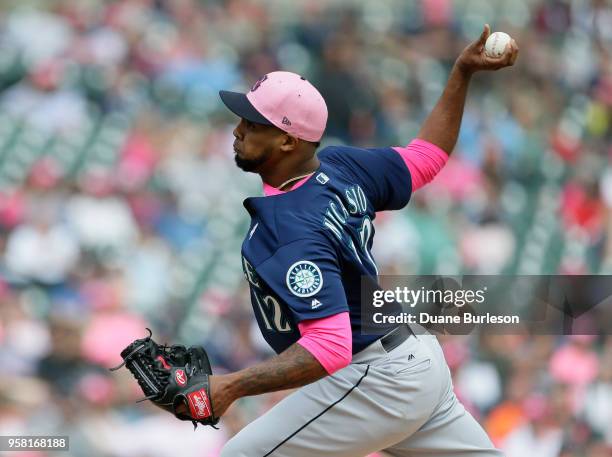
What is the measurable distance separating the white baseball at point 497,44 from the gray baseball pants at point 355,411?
1.21 meters

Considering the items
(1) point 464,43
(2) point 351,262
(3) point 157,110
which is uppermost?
(1) point 464,43

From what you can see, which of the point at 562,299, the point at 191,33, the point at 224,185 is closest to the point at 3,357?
the point at 224,185

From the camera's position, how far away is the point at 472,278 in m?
7.59

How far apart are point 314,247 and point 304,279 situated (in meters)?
0.12

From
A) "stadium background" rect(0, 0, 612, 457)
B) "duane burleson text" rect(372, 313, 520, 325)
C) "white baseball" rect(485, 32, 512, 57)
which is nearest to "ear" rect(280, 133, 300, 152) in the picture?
"duane burleson text" rect(372, 313, 520, 325)

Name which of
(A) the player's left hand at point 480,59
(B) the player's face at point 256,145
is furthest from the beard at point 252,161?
(A) the player's left hand at point 480,59

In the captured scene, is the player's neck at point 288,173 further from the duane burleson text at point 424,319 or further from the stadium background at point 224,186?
the stadium background at point 224,186

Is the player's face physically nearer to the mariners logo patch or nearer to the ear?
the ear

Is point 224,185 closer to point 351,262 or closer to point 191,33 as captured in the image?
point 191,33

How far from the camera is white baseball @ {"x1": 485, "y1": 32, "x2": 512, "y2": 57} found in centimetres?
408

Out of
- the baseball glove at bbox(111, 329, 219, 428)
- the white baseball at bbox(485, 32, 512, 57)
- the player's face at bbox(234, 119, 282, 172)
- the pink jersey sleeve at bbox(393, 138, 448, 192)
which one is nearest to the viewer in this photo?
the baseball glove at bbox(111, 329, 219, 428)

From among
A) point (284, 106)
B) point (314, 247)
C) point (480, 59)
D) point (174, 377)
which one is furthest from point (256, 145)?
point (480, 59)

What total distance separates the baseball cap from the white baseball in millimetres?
764

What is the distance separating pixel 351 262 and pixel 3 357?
407 cm
